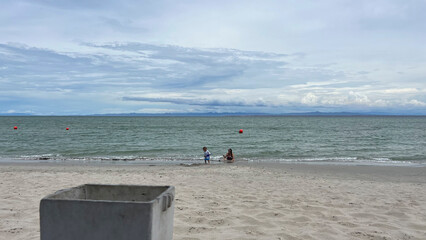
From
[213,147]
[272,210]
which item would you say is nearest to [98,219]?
[272,210]

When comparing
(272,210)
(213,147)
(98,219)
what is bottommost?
(213,147)

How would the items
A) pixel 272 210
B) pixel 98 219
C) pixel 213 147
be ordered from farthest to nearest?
pixel 213 147, pixel 272 210, pixel 98 219

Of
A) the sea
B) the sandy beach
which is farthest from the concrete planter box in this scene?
the sea

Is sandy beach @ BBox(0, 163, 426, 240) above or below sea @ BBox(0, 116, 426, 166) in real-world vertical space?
above

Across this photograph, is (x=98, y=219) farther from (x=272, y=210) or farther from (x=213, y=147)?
(x=213, y=147)

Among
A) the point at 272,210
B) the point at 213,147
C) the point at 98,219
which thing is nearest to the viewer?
the point at 98,219

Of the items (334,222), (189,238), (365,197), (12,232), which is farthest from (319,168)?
(12,232)

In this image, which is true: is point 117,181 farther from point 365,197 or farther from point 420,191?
point 420,191

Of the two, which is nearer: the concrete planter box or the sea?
the concrete planter box

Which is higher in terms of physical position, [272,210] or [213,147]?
[272,210]

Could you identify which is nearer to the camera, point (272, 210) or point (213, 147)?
point (272, 210)

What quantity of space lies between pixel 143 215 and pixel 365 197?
6.49 m

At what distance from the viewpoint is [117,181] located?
10133mm

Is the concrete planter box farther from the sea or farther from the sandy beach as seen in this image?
the sea
